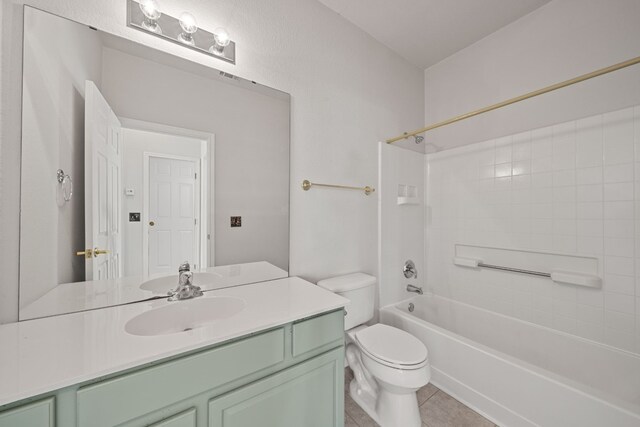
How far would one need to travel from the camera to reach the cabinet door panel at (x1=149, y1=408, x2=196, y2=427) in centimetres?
71

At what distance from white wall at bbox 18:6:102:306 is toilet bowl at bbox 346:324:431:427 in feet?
4.68

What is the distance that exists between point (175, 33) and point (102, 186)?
2.57ft

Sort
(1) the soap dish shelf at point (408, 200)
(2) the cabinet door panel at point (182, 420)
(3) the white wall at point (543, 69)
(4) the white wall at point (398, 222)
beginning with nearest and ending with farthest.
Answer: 1. (2) the cabinet door panel at point (182, 420)
2. (3) the white wall at point (543, 69)
3. (4) the white wall at point (398, 222)
4. (1) the soap dish shelf at point (408, 200)

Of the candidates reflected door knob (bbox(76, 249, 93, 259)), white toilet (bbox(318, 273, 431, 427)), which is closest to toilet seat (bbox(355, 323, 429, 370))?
white toilet (bbox(318, 273, 431, 427))

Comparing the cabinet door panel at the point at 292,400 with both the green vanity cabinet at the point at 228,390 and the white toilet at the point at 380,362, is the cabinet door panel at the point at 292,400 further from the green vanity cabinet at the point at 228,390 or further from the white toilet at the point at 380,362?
the white toilet at the point at 380,362

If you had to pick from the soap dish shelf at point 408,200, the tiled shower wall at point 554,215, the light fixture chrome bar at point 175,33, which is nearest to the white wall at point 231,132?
the light fixture chrome bar at point 175,33

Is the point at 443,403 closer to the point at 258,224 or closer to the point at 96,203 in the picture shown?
the point at 258,224

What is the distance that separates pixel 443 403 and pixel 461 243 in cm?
122

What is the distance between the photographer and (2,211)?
2.71 feet

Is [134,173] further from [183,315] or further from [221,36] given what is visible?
[221,36]

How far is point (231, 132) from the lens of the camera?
1.32 m

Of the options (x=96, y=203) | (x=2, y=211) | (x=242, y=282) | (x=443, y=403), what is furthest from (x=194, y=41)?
(x=443, y=403)

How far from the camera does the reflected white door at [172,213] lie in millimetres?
1128

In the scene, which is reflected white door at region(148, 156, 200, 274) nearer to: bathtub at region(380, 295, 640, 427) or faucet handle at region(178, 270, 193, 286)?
faucet handle at region(178, 270, 193, 286)
